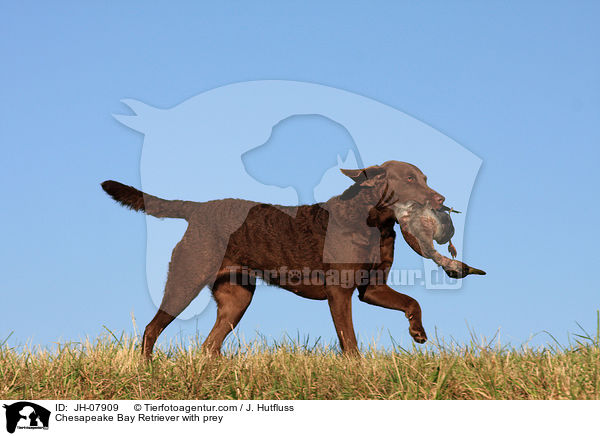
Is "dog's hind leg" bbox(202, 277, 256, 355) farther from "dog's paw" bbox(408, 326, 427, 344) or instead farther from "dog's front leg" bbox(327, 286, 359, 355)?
"dog's paw" bbox(408, 326, 427, 344)

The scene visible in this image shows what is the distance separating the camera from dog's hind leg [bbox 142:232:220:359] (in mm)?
6207

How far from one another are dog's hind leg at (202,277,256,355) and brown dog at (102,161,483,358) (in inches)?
0.4

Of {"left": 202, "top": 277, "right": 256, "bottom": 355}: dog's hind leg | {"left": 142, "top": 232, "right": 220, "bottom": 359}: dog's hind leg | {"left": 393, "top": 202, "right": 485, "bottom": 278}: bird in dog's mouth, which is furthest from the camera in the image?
{"left": 202, "top": 277, "right": 256, "bottom": 355}: dog's hind leg

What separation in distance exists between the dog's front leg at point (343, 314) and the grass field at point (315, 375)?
0.67 ft

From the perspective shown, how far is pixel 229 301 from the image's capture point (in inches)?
260

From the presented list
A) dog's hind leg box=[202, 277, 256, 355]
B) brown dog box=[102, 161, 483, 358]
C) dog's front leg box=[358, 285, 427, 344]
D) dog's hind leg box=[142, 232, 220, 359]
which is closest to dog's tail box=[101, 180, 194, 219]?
brown dog box=[102, 161, 483, 358]

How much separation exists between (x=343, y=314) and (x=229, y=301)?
151 cm

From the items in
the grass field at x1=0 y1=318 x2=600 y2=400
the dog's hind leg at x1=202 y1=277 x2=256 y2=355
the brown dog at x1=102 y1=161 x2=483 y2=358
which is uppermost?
the brown dog at x1=102 y1=161 x2=483 y2=358

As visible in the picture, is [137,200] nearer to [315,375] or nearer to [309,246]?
[309,246]
